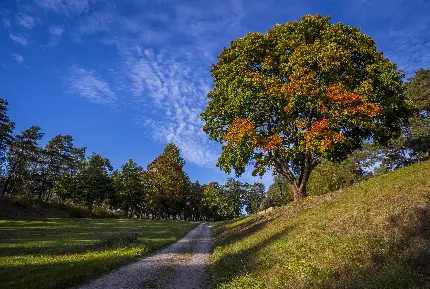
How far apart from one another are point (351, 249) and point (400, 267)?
3592 millimetres

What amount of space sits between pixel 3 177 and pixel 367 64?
387 feet

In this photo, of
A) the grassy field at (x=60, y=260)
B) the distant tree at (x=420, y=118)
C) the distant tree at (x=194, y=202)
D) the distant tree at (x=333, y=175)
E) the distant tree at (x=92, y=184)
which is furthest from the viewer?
the distant tree at (x=194, y=202)

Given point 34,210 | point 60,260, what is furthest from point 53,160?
point 60,260

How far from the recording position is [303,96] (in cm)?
2784

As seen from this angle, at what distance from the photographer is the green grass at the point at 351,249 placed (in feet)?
34.6

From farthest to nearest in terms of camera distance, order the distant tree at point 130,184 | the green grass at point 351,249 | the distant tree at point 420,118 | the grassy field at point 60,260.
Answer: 1. the distant tree at point 130,184
2. the distant tree at point 420,118
3. the grassy field at point 60,260
4. the green grass at point 351,249

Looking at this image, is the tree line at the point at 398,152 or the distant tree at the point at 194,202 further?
the distant tree at the point at 194,202

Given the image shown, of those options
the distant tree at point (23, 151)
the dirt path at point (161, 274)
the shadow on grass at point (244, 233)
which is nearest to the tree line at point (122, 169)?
the distant tree at point (23, 151)

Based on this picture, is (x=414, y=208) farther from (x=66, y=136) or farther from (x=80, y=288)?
(x=66, y=136)

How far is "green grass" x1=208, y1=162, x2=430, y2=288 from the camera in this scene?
34.6 feet

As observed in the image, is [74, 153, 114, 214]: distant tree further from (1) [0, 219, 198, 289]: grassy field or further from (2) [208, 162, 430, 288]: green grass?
(2) [208, 162, 430, 288]: green grass

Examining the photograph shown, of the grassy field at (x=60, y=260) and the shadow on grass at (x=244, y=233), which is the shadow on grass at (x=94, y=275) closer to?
the grassy field at (x=60, y=260)

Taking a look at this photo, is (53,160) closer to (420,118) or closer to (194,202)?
(194,202)

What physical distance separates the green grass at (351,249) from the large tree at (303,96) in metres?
7.26
